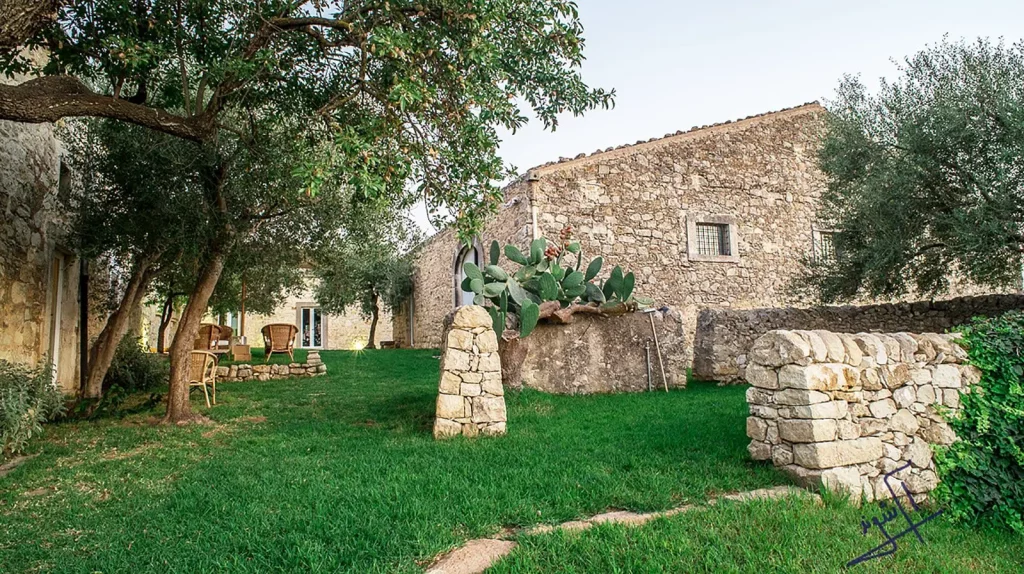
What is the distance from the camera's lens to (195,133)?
16.0ft

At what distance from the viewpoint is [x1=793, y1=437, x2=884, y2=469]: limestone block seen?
374 cm

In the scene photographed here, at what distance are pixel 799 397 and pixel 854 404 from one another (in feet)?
1.56

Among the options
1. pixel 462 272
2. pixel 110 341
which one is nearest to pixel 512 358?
pixel 110 341

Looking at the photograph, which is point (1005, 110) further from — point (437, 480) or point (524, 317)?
point (437, 480)

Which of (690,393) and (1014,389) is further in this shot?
(690,393)

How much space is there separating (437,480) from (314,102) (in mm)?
4638

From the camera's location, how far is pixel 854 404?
4.00 metres

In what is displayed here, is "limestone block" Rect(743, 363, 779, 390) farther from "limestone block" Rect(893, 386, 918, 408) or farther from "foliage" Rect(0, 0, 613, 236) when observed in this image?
"foliage" Rect(0, 0, 613, 236)

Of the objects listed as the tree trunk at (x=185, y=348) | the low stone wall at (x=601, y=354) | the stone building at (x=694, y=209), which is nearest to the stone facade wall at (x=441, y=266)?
the stone building at (x=694, y=209)

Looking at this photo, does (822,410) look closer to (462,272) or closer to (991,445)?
(991,445)

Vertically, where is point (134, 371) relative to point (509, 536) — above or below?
above

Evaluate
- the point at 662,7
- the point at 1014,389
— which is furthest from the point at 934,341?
the point at 662,7

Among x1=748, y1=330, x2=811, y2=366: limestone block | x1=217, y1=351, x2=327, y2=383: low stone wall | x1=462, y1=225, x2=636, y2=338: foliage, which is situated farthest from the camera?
x1=217, y1=351, x2=327, y2=383: low stone wall
